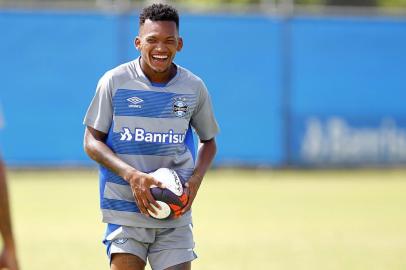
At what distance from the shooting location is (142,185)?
6777mm

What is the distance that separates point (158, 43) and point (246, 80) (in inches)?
697

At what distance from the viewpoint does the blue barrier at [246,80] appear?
23453 millimetres

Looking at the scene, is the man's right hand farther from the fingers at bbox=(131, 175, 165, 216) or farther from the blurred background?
the blurred background

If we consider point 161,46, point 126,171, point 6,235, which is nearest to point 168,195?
point 126,171

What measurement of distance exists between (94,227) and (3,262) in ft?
33.8

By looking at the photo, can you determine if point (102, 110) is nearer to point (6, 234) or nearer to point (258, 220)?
point (6, 234)

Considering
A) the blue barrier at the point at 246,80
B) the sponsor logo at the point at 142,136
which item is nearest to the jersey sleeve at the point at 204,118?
the sponsor logo at the point at 142,136

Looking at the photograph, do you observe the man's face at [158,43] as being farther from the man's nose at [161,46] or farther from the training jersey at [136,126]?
the training jersey at [136,126]

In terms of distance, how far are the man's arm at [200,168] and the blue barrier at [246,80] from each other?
52.6 feet

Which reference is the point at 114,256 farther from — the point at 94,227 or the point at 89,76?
the point at 89,76

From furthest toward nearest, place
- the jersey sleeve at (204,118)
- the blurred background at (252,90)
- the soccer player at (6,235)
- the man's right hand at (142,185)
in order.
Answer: the blurred background at (252,90)
the jersey sleeve at (204,118)
the man's right hand at (142,185)
the soccer player at (6,235)

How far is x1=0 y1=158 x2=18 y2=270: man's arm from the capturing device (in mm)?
4594

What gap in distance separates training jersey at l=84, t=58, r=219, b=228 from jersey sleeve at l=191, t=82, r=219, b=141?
144 mm

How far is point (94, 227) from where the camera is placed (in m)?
14.9
